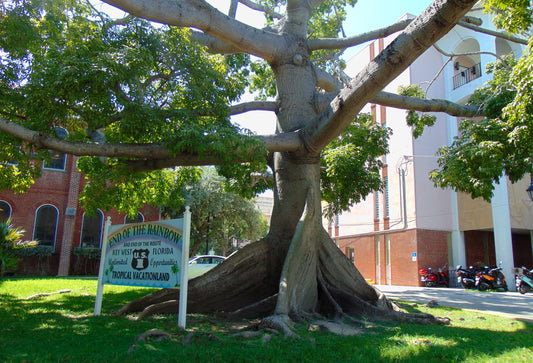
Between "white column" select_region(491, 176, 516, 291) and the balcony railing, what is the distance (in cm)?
626

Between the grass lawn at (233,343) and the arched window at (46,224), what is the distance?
18.1 meters

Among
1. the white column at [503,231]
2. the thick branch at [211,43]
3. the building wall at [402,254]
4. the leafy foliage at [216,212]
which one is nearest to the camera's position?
the thick branch at [211,43]

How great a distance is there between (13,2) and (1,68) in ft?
4.66

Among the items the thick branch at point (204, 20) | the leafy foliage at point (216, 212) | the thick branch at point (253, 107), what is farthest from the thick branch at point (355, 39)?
the leafy foliage at point (216, 212)

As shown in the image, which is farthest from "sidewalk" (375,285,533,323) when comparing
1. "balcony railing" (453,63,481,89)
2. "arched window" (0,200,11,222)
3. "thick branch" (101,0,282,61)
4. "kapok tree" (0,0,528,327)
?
"arched window" (0,200,11,222)

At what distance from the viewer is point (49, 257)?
871 inches

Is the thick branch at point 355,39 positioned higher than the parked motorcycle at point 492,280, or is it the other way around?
the thick branch at point 355,39

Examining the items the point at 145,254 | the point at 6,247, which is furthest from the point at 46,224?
the point at 145,254

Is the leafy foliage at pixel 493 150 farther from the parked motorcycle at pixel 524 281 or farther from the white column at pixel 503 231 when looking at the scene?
the white column at pixel 503 231

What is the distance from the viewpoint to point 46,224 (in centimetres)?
2266

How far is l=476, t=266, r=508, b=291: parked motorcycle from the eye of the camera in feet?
54.7

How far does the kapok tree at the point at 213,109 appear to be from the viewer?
6250 millimetres

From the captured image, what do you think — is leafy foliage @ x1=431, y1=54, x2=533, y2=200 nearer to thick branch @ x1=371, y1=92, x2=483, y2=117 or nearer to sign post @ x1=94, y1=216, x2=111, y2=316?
thick branch @ x1=371, y1=92, x2=483, y2=117

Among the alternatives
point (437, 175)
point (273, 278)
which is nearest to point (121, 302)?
point (273, 278)
